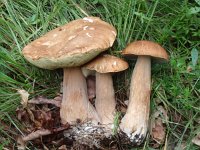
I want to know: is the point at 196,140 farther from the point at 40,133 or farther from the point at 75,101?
the point at 40,133

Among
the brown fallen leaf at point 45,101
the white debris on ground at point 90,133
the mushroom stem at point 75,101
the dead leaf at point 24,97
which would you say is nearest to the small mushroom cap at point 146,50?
the mushroom stem at point 75,101

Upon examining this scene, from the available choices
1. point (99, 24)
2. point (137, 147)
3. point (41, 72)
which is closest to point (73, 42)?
point (99, 24)

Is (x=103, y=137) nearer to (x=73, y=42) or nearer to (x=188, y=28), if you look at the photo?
(x=73, y=42)

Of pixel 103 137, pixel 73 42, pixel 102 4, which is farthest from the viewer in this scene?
pixel 102 4

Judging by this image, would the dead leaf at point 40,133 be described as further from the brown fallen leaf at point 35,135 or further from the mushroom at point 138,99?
the mushroom at point 138,99

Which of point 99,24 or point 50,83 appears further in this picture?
point 50,83

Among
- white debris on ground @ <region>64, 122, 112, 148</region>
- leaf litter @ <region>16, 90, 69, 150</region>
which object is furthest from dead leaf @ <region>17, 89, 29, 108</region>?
white debris on ground @ <region>64, 122, 112, 148</region>
